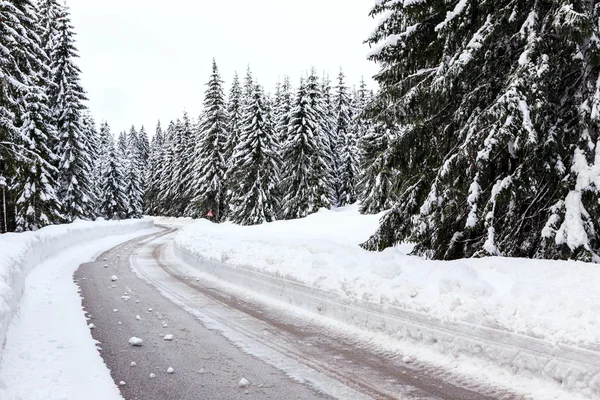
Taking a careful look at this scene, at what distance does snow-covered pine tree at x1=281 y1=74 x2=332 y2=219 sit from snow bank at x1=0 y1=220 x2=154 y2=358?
555 inches

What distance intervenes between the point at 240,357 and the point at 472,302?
285cm

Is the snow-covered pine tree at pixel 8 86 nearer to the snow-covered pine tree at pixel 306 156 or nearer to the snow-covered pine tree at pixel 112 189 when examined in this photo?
the snow-covered pine tree at pixel 306 156

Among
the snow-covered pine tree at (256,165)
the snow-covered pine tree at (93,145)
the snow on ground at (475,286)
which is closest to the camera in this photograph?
the snow on ground at (475,286)

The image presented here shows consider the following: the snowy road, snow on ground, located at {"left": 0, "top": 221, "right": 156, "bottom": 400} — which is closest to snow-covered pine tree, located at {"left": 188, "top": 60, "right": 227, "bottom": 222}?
snow on ground, located at {"left": 0, "top": 221, "right": 156, "bottom": 400}

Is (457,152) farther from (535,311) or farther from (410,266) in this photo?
(535,311)

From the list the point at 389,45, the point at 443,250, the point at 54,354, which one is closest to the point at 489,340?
the point at 443,250

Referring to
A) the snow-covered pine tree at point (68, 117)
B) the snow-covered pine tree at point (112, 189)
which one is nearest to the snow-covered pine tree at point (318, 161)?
the snow-covered pine tree at point (68, 117)

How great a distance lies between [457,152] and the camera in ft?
26.7

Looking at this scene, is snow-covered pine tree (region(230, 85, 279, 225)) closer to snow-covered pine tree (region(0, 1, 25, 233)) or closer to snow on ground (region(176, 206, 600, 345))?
snow-covered pine tree (region(0, 1, 25, 233))

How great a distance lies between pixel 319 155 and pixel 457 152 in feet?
90.0

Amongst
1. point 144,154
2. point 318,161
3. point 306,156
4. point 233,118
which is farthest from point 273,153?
point 144,154

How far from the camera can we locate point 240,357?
5375 millimetres

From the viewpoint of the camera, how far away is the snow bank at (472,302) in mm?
4129

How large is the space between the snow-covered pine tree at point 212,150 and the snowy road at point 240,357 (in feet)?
117
